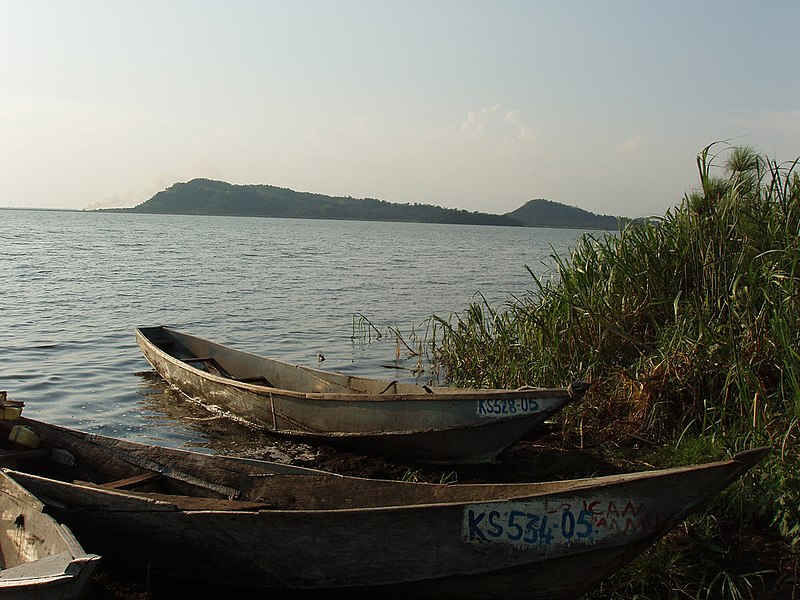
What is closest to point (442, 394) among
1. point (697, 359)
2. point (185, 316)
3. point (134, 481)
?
point (697, 359)

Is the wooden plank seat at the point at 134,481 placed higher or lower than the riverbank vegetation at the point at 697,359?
lower

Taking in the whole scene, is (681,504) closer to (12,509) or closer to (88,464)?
(12,509)

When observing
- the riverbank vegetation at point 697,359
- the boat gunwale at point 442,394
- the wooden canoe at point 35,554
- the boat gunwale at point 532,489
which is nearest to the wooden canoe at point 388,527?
the boat gunwale at point 532,489

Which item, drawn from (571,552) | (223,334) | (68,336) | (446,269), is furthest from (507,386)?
(446,269)

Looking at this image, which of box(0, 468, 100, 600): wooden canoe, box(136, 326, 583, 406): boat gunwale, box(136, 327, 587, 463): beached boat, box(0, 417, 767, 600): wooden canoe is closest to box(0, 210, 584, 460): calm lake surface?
box(136, 327, 587, 463): beached boat

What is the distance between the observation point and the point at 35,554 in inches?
185

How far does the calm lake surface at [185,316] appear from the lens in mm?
10461

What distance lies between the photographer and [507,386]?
8.58m

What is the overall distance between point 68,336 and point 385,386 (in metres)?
10.1

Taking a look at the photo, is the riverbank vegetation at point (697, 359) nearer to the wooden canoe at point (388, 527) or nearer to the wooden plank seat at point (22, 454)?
the wooden canoe at point (388, 527)

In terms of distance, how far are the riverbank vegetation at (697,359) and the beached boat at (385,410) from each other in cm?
95

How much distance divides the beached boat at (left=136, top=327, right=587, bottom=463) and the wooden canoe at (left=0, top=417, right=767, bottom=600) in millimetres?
1924

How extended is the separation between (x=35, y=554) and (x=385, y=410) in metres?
3.60

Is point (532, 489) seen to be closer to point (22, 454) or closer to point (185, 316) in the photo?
point (22, 454)
